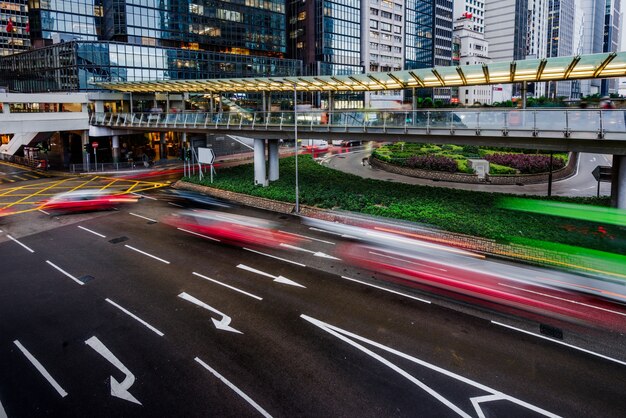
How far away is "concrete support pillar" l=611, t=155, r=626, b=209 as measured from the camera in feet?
67.4

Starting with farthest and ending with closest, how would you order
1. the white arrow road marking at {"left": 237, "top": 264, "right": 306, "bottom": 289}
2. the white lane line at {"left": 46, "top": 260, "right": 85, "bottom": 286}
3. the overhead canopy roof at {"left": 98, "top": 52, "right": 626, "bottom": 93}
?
the overhead canopy roof at {"left": 98, "top": 52, "right": 626, "bottom": 93}
the white lane line at {"left": 46, "top": 260, "right": 85, "bottom": 286}
the white arrow road marking at {"left": 237, "top": 264, "right": 306, "bottom": 289}

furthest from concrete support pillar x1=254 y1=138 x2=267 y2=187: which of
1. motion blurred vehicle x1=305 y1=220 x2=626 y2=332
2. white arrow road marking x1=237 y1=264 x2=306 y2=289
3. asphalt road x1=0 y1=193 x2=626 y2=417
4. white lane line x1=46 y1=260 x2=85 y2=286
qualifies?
white lane line x1=46 y1=260 x2=85 y2=286

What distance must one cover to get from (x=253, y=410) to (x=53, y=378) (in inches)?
212

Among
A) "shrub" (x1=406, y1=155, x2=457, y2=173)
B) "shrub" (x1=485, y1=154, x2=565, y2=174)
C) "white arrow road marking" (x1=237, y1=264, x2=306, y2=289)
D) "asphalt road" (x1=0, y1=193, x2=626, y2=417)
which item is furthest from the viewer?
"shrub" (x1=406, y1=155, x2=457, y2=173)

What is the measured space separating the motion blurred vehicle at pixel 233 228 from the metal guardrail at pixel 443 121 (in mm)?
8520

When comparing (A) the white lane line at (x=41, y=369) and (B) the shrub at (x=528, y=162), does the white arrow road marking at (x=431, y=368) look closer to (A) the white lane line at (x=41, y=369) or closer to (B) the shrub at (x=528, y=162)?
(A) the white lane line at (x=41, y=369)

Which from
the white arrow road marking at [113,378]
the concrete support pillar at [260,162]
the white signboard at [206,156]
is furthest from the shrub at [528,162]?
the white arrow road marking at [113,378]

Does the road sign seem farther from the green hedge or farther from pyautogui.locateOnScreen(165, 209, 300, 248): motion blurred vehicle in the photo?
pyautogui.locateOnScreen(165, 209, 300, 248): motion blurred vehicle

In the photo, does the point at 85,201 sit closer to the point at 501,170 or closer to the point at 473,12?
the point at 501,170

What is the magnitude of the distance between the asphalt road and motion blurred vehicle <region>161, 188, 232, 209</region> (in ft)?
40.1

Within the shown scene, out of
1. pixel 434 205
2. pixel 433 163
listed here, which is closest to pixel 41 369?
pixel 434 205

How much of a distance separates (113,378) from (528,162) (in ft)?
126

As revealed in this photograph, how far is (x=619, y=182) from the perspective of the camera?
20922 mm

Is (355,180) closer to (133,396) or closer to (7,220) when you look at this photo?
(7,220)
